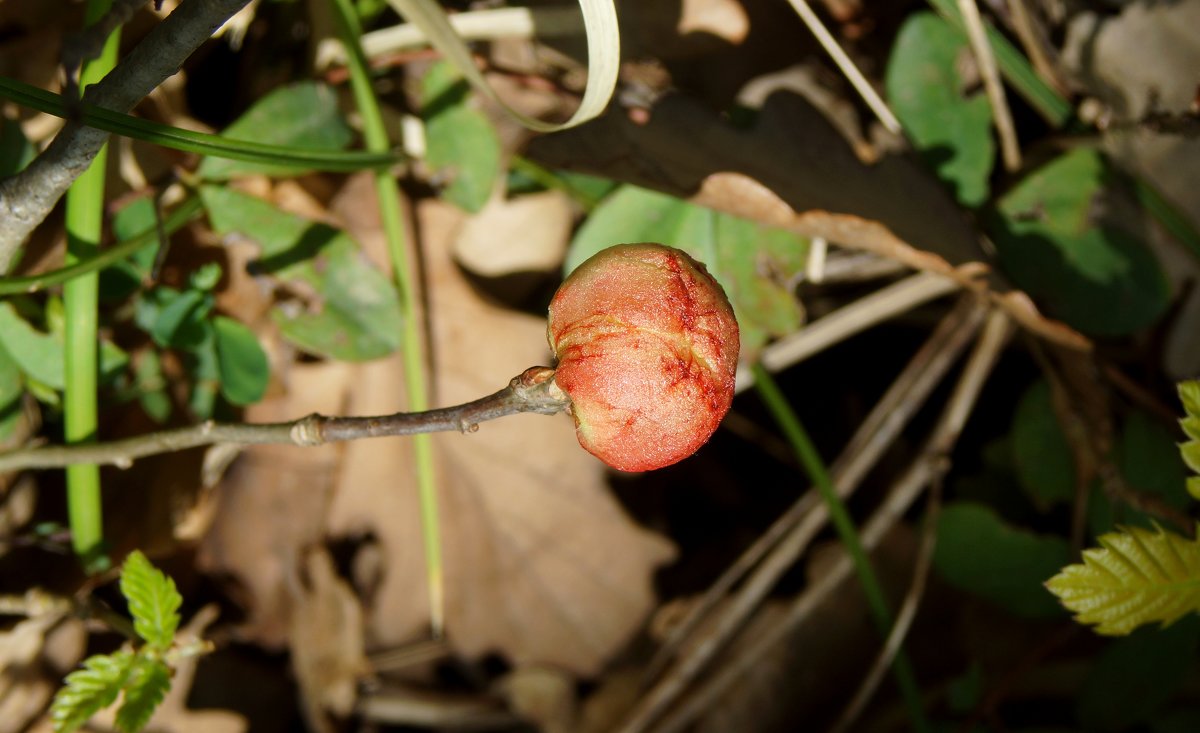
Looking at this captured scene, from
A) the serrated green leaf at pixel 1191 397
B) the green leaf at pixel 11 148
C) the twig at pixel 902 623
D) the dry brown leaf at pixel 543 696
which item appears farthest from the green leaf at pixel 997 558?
the green leaf at pixel 11 148

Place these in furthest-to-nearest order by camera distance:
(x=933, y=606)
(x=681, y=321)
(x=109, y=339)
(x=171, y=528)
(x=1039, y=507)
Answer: (x=933, y=606) < (x=1039, y=507) < (x=171, y=528) < (x=109, y=339) < (x=681, y=321)

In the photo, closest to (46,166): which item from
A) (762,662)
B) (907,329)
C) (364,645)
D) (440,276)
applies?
(440,276)

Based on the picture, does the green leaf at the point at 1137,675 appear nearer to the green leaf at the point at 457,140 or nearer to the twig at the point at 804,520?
the twig at the point at 804,520

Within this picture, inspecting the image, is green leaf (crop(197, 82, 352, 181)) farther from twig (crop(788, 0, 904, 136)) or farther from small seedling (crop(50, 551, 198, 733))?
twig (crop(788, 0, 904, 136))

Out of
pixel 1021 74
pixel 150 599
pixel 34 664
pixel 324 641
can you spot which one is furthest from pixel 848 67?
pixel 34 664

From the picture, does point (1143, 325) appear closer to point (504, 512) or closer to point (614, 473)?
point (614, 473)
